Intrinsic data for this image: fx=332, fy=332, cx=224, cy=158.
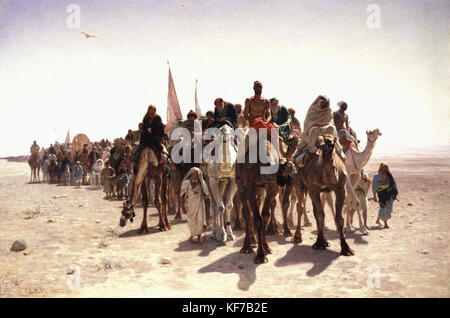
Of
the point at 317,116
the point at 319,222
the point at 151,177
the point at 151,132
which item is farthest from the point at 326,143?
the point at 151,177

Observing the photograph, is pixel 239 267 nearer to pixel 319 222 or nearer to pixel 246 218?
pixel 246 218

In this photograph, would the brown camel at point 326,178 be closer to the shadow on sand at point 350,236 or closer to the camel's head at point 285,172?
the camel's head at point 285,172

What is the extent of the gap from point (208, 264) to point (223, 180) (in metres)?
2.29

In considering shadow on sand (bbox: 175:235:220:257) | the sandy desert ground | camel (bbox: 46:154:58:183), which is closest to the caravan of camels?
shadow on sand (bbox: 175:235:220:257)

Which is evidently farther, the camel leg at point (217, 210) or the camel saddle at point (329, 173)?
the camel leg at point (217, 210)

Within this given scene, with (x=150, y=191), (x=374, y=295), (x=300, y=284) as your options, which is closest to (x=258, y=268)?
(x=300, y=284)

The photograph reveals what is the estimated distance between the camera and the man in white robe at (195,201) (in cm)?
794

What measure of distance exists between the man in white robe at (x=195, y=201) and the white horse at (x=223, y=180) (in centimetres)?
29

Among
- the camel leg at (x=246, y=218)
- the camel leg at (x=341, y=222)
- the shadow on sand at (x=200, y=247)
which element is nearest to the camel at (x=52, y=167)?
the shadow on sand at (x=200, y=247)

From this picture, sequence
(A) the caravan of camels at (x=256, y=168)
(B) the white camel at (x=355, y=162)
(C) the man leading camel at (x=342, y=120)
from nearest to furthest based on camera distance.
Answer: (A) the caravan of camels at (x=256, y=168), (B) the white camel at (x=355, y=162), (C) the man leading camel at (x=342, y=120)

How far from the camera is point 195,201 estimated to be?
808 cm

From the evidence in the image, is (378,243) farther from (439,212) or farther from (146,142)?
(146,142)

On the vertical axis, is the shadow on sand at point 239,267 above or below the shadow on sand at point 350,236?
below

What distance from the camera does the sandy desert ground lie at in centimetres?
505
